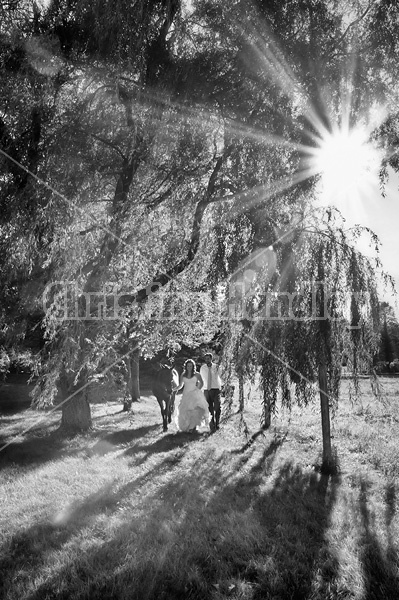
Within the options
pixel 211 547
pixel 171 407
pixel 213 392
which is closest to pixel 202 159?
pixel 211 547

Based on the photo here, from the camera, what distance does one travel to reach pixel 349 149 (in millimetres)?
6578

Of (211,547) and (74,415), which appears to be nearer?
(211,547)

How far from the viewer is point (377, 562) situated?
3904mm

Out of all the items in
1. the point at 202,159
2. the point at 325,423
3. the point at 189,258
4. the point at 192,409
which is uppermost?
the point at 202,159

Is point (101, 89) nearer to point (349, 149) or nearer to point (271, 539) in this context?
point (349, 149)

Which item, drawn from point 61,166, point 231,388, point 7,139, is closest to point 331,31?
point 61,166

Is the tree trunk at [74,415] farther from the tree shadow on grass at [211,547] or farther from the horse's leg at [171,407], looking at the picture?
the tree shadow on grass at [211,547]

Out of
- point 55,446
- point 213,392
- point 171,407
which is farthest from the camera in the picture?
point 171,407

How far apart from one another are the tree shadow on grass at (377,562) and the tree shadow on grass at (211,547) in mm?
361

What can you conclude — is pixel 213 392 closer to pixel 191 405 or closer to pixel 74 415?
pixel 191 405

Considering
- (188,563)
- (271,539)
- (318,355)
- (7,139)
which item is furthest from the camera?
(318,355)

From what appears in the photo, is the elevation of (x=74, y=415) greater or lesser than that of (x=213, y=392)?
lesser

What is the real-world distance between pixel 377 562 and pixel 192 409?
734 cm

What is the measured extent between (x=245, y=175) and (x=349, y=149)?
1808 millimetres
